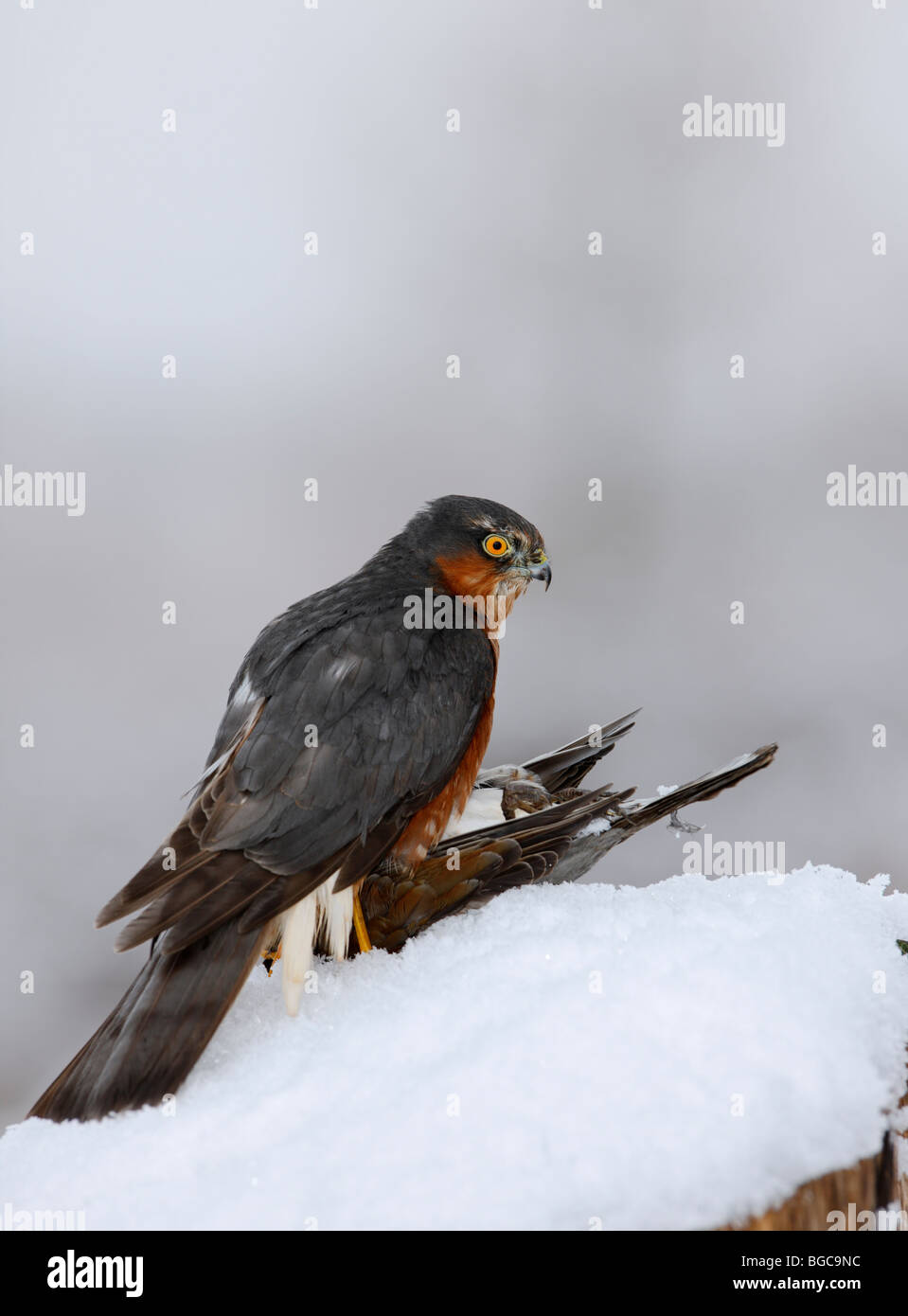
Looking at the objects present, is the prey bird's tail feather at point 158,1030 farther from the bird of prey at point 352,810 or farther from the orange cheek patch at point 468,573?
the orange cheek patch at point 468,573

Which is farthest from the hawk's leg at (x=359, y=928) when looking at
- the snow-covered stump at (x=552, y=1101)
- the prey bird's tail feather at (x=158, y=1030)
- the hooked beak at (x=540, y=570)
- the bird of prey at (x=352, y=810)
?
the hooked beak at (x=540, y=570)

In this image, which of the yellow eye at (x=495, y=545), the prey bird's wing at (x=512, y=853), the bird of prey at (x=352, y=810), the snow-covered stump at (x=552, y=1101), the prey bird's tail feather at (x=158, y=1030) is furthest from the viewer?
the yellow eye at (x=495, y=545)

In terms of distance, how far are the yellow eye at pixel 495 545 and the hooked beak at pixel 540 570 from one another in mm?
104

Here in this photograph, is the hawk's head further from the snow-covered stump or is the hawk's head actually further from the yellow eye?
the snow-covered stump

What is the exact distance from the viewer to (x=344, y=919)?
2.14 metres

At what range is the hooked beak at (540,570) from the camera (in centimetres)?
274

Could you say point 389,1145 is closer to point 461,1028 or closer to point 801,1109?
point 461,1028

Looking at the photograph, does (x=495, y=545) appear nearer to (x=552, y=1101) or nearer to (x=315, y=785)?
(x=315, y=785)

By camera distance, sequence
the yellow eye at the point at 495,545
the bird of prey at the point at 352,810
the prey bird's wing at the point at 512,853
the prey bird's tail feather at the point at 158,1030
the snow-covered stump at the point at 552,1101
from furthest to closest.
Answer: the yellow eye at the point at 495,545
the prey bird's wing at the point at 512,853
the bird of prey at the point at 352,810
the prey bird's tail feather at the point at 158,1030
the snow-covered stump at the point at 552,1101

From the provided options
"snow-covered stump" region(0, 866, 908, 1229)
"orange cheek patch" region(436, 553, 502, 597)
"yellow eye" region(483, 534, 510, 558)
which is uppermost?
"yellow eye" region(483, 534, 510, 558)

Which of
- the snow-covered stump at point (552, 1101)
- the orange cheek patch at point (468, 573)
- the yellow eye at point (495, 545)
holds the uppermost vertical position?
the yellow eye at point (495, 545)

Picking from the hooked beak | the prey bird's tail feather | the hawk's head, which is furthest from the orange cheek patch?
the prey bird's tail feather

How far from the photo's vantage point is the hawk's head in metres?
2.68

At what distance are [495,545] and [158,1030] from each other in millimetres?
1546
